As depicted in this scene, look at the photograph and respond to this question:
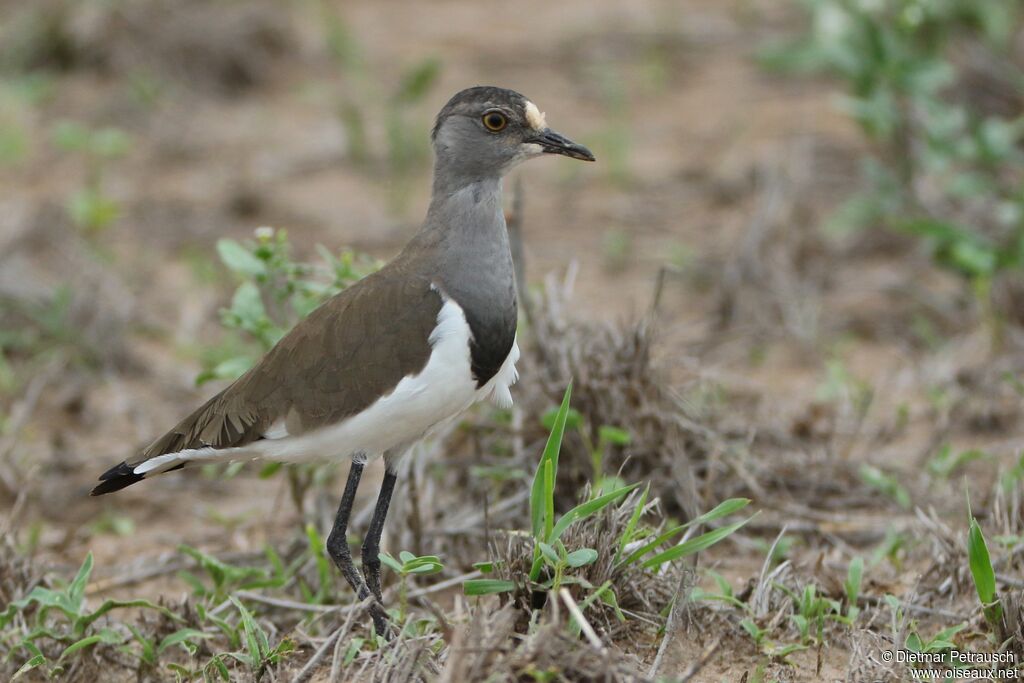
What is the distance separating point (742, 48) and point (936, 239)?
3.69m

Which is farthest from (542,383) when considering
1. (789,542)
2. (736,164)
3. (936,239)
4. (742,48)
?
(742,48)

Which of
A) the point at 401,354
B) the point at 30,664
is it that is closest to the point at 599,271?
the point at 401,354

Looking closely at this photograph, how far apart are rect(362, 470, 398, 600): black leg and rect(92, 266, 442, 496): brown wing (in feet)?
0.90

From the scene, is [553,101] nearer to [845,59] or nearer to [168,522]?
[845,59]

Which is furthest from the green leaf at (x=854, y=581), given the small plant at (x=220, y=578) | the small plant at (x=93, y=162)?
the small plant at (x=93, y=162)

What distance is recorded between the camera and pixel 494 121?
377 centimetres

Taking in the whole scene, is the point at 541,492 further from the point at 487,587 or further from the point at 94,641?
the point at 94,641

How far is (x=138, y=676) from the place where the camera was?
366 cm

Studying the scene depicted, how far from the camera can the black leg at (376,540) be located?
3699 mm

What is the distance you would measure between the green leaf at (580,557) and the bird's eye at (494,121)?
1.23 metres

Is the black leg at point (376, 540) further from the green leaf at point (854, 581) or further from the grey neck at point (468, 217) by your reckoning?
the green leaf at point (854, 581)

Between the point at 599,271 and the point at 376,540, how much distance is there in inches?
132

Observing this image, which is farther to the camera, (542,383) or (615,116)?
(615,116)

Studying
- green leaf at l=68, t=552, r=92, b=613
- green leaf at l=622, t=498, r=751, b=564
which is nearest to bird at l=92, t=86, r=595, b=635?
green leaf at l=68, t=552, r=92, b=613
